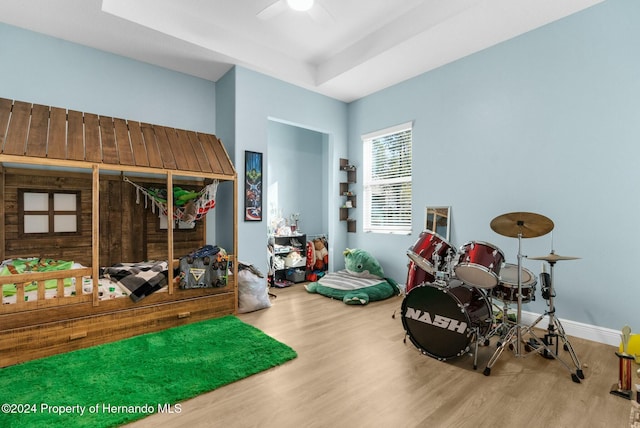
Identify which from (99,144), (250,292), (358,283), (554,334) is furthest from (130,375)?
(554,334)

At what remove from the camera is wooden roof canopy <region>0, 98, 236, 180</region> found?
248 centimetres

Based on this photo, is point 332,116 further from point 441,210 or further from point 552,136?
point 552,136

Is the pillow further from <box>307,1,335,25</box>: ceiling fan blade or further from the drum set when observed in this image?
<box>307,1,335,25</box>: ceiling fan blade

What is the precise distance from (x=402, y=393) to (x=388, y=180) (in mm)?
3215

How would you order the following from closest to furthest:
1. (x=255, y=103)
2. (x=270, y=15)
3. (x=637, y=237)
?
1. (x=637, y=237)
2. (x=270, y=15)
3. (x=255, y=103)

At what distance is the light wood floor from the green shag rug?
14cm

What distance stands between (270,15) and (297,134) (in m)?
2.92

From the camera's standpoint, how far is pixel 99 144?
112 inches

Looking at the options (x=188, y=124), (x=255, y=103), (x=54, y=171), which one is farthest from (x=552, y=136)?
(x=54, y=171)

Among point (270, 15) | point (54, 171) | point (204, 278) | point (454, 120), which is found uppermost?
point (270, 15)

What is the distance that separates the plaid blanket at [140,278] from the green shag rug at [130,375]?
0.40 meters

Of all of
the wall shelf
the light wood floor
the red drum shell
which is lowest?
the light wood floor

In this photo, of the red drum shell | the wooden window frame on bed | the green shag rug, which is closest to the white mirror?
the red drum shell

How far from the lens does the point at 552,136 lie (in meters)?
2.99
